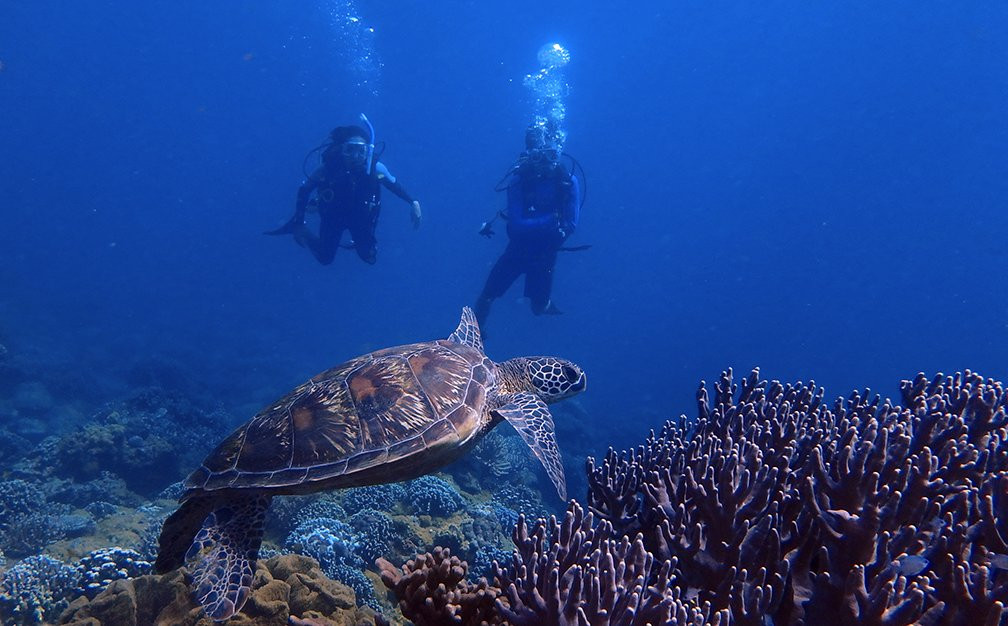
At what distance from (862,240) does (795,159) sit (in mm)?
27015

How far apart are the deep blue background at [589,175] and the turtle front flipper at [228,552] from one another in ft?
93.8

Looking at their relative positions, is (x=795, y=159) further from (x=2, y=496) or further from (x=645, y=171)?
(x=2, y=496)

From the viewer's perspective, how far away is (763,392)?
387cm

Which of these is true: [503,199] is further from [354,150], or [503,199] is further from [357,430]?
[357,430]

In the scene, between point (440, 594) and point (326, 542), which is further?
point (326, 542)

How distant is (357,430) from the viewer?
4.04m

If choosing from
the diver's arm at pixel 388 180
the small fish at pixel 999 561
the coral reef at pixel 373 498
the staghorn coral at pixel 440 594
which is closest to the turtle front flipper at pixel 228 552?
the staghorn coral at pixel 440 594

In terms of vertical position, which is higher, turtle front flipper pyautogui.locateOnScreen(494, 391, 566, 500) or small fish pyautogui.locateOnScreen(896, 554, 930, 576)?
turtle front flipper pyautogui.locateOnScreen(494, 391, 566, 500)

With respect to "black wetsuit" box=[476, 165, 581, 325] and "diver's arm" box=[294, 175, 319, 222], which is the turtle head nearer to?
"black wetsuit" box=[476, 165, 581, 325]

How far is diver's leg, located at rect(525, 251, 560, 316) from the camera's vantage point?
44.2 ft

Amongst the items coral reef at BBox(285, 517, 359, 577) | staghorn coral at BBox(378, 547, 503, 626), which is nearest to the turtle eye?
staghorn coral at BBox(378, 547, 503, 626)

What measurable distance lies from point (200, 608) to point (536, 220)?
10.9m

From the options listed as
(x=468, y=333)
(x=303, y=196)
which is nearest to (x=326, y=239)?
(x=303, y=196)

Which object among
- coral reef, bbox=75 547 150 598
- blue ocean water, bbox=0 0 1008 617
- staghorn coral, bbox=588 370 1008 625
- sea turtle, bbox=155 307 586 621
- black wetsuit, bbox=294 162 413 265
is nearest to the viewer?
staghorn coral, bbox=588 370 1008 625
